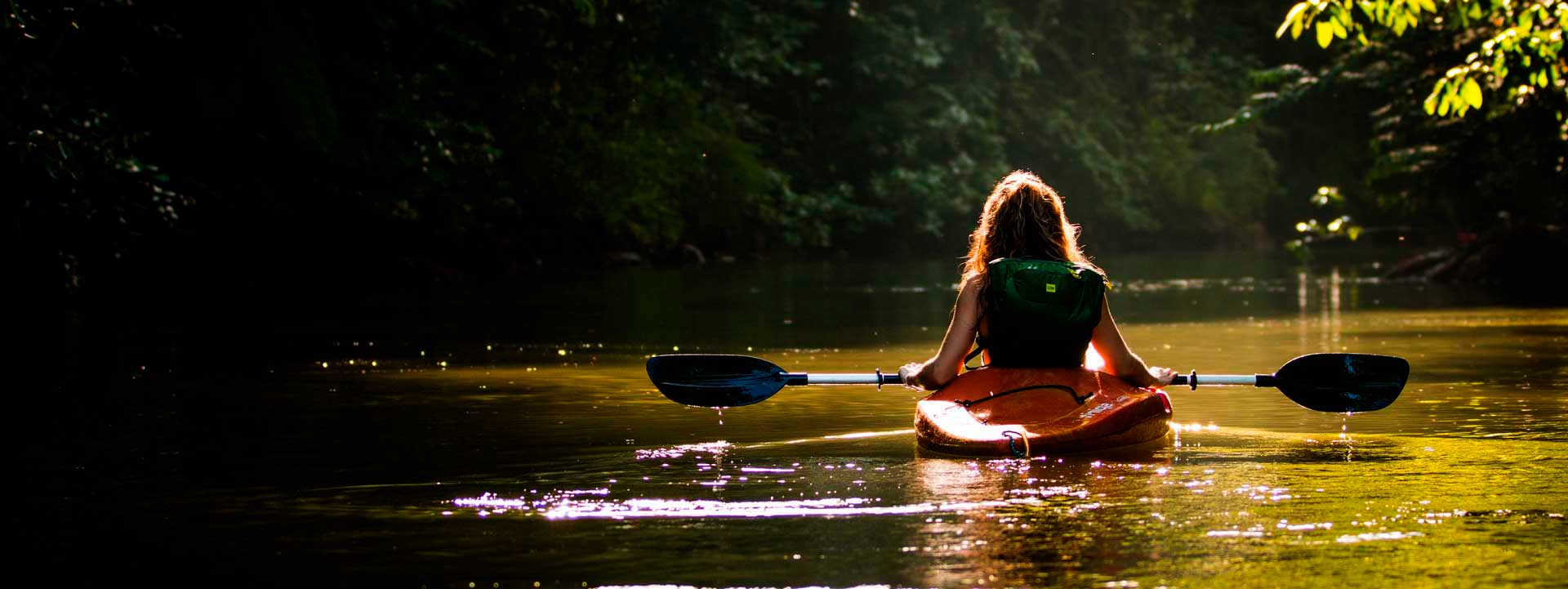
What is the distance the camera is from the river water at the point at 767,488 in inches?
233

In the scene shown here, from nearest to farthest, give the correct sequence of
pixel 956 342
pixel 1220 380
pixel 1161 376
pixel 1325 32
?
pixel 956 342 < pixel 1161 376 < pixel 1220 380 < pixel 1325 32

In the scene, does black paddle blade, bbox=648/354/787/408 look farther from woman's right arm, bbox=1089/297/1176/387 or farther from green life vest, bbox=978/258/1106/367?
woman's right arm, bbox=1089/297/1176/387

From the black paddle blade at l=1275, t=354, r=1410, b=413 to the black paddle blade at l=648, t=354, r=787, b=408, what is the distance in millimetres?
2333

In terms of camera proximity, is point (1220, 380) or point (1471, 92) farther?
point (1471, 92)

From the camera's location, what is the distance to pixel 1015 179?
29.2 feet

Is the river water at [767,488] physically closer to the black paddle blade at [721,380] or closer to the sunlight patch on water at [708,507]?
the sunlight patch on water at [708,507]

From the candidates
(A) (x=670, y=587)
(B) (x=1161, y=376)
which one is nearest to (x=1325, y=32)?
(B) (x=1161, y=376)

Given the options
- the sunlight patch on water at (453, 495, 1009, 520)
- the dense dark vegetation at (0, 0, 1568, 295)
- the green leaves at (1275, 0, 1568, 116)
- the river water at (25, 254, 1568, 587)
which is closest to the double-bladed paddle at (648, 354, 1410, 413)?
the river water at (25, 254, 1568, 587)

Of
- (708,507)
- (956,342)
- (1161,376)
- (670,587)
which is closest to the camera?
(670,587)

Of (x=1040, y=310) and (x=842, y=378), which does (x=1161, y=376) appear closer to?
(x=1040, y=310)

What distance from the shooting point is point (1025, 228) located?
879cm

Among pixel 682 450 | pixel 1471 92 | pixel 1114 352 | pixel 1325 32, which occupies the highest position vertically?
pixel 1325 32

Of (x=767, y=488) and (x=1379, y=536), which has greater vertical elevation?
(x=767, y=488)

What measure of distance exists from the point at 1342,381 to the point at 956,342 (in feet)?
6.36
